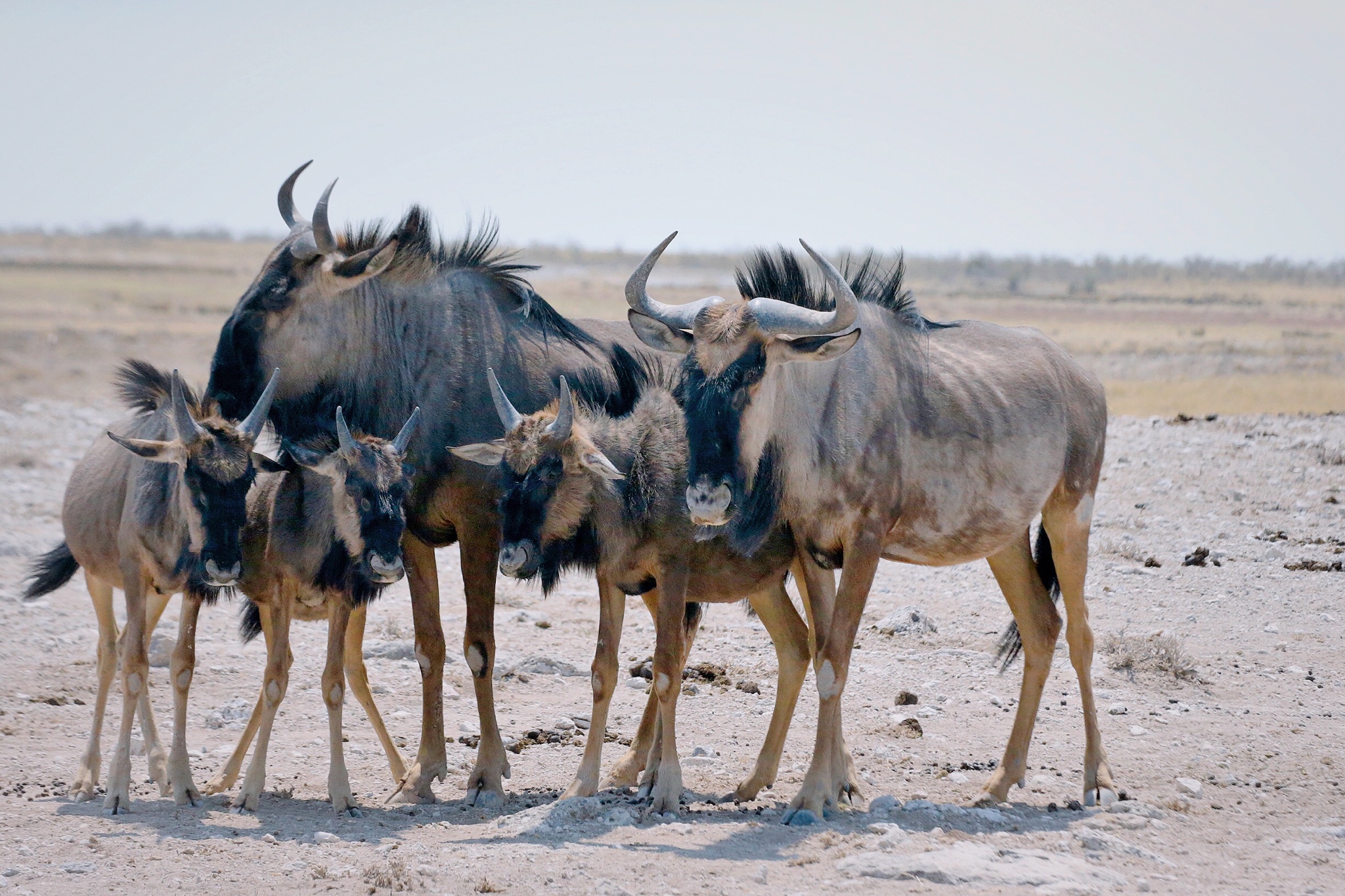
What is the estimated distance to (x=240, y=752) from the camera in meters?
8.97

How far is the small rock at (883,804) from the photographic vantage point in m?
7.99

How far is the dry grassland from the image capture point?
30875mm

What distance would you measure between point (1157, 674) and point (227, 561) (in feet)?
22.8

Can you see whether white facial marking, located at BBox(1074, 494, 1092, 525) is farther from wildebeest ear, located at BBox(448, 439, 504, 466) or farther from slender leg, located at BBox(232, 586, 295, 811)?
slender leg, located at BBox(232, 586, 295, 811)

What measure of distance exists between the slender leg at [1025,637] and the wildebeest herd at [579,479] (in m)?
0.02

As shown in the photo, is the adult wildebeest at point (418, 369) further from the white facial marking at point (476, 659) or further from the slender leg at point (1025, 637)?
the slender leg at point (1025, 637)

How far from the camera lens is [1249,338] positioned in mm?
42125

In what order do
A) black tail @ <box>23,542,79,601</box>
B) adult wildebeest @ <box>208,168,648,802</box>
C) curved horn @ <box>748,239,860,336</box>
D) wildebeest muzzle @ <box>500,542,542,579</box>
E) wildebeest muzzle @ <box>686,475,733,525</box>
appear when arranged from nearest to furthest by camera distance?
wildebeest muzzle @ <box>686,475,733,525</box>
curved horn @ <box>748,239,860,336</box>
wildebeest muzzle @ <box>500,542,542,579</box>
adult wildebeest @ <box>208,168,648,802</box>
black tail @ <box>23,542,79,601</box>

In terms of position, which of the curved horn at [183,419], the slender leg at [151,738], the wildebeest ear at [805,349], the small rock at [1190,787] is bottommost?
the slender leg at [151,738]

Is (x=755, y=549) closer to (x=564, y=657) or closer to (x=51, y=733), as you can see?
(x=564, y=657)

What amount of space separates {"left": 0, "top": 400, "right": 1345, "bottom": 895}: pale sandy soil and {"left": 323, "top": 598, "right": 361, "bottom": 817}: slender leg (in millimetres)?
183

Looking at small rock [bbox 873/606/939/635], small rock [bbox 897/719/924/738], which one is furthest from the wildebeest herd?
small rock [bbox 873/606/939/635]

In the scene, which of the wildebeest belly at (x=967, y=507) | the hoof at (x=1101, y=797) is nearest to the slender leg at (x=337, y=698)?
the wildebeest belly at (x=967, y=507)

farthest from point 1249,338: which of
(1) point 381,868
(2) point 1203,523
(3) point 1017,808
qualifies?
(1) point 381,868
